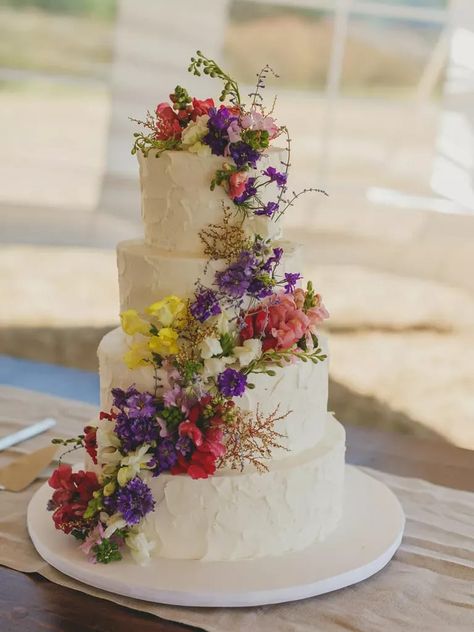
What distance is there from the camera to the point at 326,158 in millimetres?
4930

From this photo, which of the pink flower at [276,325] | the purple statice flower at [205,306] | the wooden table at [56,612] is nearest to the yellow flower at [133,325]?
the purple statice flower at [205,306]

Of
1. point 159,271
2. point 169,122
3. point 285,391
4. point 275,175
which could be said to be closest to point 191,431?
point 285,391

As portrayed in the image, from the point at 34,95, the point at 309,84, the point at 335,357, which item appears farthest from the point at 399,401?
the point at 34,95

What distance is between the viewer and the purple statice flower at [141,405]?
2.26 m

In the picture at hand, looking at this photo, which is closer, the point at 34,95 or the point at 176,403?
the point at 176,403

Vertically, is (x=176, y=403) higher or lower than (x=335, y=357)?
higher

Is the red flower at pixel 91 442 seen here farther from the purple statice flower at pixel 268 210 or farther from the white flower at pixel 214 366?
the purple statice flower at pixel 268 210

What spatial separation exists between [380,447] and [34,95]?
286 cm

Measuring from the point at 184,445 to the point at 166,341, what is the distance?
0.73ft

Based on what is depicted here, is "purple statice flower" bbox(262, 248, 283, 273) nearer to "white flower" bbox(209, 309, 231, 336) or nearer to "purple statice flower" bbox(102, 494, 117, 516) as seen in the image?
"white flower" bbox(209, 309, 231, 336)

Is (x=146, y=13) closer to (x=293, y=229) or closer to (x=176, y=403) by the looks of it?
(x=293, y=229)

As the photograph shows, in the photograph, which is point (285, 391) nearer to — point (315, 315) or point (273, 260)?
point (315, 315)

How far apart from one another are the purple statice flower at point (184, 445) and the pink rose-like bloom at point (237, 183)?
0.53 metres

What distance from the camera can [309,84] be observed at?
16.2 feet
